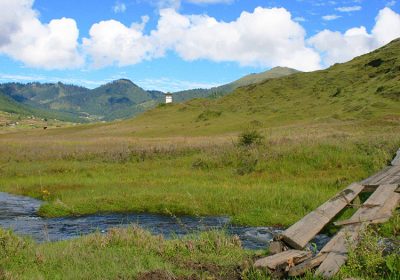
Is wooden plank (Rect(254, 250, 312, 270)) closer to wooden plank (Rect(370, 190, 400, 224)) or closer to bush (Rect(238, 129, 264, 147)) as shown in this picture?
wooden plank (Rect(370, 190, 400, 224))

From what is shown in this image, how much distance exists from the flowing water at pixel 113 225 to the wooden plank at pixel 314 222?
3.79ft

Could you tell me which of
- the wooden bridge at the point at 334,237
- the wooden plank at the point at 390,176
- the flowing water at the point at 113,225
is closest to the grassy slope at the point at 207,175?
the flowing water at the point at 113,225

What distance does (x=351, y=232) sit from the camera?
11625mm

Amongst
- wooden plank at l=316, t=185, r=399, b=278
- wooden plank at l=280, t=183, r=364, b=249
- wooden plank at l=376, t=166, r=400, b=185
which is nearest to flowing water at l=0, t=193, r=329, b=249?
wooden plank at l=280, t=183, r=364, b=249

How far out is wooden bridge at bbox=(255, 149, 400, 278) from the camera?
9.66 meters

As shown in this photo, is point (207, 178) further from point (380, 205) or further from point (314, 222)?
point (314, 222)

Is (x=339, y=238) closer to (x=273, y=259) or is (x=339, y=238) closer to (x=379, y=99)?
(x=273, y=259)

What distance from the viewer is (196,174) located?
1149 inches

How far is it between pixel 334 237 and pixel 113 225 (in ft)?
34.3

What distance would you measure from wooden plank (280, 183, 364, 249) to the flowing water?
45.5 inches

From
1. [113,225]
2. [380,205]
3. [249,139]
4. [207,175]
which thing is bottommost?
[113,225]

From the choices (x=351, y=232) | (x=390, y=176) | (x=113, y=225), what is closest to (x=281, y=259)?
(x=351, y=232)

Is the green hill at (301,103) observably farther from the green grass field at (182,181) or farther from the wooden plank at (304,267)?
the wooden plank at (304,267)

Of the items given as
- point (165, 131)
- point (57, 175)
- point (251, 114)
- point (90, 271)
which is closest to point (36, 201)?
point (57, 175)
